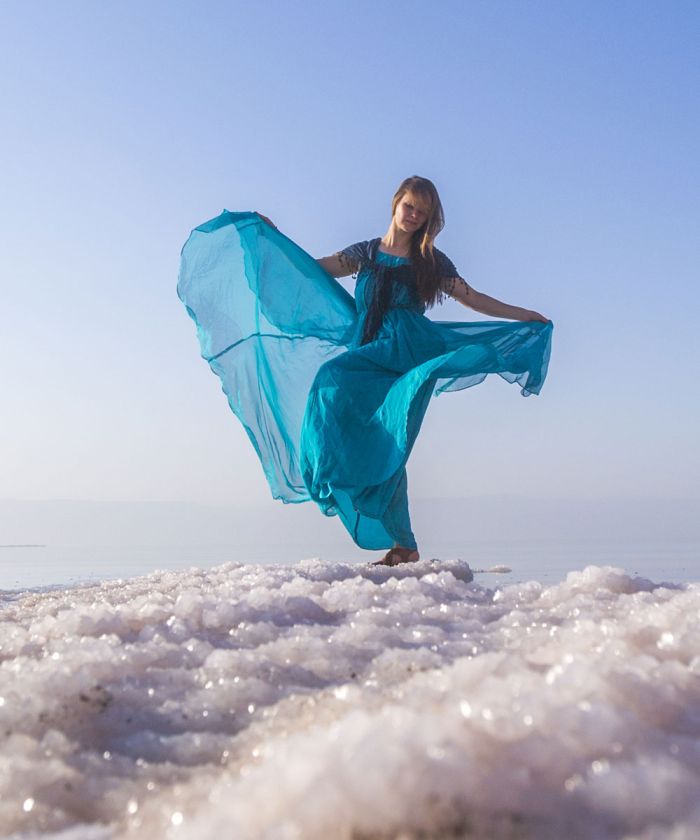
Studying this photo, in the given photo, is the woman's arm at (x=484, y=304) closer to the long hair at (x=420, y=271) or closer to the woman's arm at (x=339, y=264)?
the long hair at (x=420, y=271)

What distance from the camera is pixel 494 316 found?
543 centimetres

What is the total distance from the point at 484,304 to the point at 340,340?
92 cm

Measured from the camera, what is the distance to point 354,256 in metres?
5.43

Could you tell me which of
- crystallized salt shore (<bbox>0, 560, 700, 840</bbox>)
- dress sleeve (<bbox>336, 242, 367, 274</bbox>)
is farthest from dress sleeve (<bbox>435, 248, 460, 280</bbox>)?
crystallized salt shore (<bbox>0, 560, 700, 840</bbox>)

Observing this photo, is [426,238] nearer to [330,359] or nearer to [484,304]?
[484,304]

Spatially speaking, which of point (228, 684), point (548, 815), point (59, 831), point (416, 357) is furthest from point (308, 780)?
point (416, 357)

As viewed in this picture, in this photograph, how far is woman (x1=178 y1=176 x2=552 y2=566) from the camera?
16.0ft

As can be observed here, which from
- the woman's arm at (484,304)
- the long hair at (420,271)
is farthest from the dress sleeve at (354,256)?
the woman's arm at (484,304)

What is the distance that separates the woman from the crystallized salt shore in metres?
2.43

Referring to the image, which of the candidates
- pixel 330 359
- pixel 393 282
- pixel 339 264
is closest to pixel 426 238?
pixel 393 282

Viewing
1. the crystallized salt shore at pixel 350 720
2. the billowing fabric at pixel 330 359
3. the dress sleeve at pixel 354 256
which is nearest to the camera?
the crystallized salt shore at pixel 350 720

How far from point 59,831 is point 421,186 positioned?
4754 millimetres

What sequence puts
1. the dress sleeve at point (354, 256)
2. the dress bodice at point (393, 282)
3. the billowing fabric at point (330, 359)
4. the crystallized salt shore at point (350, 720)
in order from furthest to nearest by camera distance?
the dress sleeve at point (354, 256) → the dress bodice at point (393, 282) → the billowing fabric at point (330, 359) → the crystallized salt shore at point (350, 720)

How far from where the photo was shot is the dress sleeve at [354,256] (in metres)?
5.41
